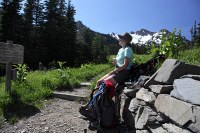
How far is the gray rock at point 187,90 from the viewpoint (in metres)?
3.65

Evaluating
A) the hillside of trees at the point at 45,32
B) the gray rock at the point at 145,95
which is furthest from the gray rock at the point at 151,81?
the hillside of trees at the point at 45,32

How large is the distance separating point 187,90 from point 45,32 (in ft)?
149

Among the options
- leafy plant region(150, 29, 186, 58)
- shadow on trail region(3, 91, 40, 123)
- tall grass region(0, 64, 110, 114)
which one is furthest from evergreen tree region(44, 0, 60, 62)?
leafy plant region(150, 29, 186, 58)

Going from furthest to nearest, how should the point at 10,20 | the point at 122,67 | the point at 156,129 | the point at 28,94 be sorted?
1. the point at 10,20
2. the point at 28,94
3. the point at 122,67
4. the point at 156,129

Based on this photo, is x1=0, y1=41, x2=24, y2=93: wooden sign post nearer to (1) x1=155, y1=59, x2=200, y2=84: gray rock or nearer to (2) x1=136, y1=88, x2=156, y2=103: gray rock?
(2) x1=136, y1=88, x2=156, y2=103: gray rock

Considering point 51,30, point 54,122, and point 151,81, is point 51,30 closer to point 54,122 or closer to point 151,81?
point 54,122

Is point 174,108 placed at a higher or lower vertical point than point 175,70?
lower

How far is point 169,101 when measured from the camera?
4.13 meters

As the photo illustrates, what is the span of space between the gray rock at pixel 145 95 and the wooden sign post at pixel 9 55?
4.26m

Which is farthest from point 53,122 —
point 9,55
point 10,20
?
point 10,20

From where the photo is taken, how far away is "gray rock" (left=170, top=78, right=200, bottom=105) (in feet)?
12.0

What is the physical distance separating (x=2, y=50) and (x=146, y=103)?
4725 mm

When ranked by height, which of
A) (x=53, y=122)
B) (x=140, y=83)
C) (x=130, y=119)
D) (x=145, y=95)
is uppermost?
(x=140, y=83)

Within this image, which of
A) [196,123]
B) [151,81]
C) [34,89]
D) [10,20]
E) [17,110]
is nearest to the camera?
[196,123]
